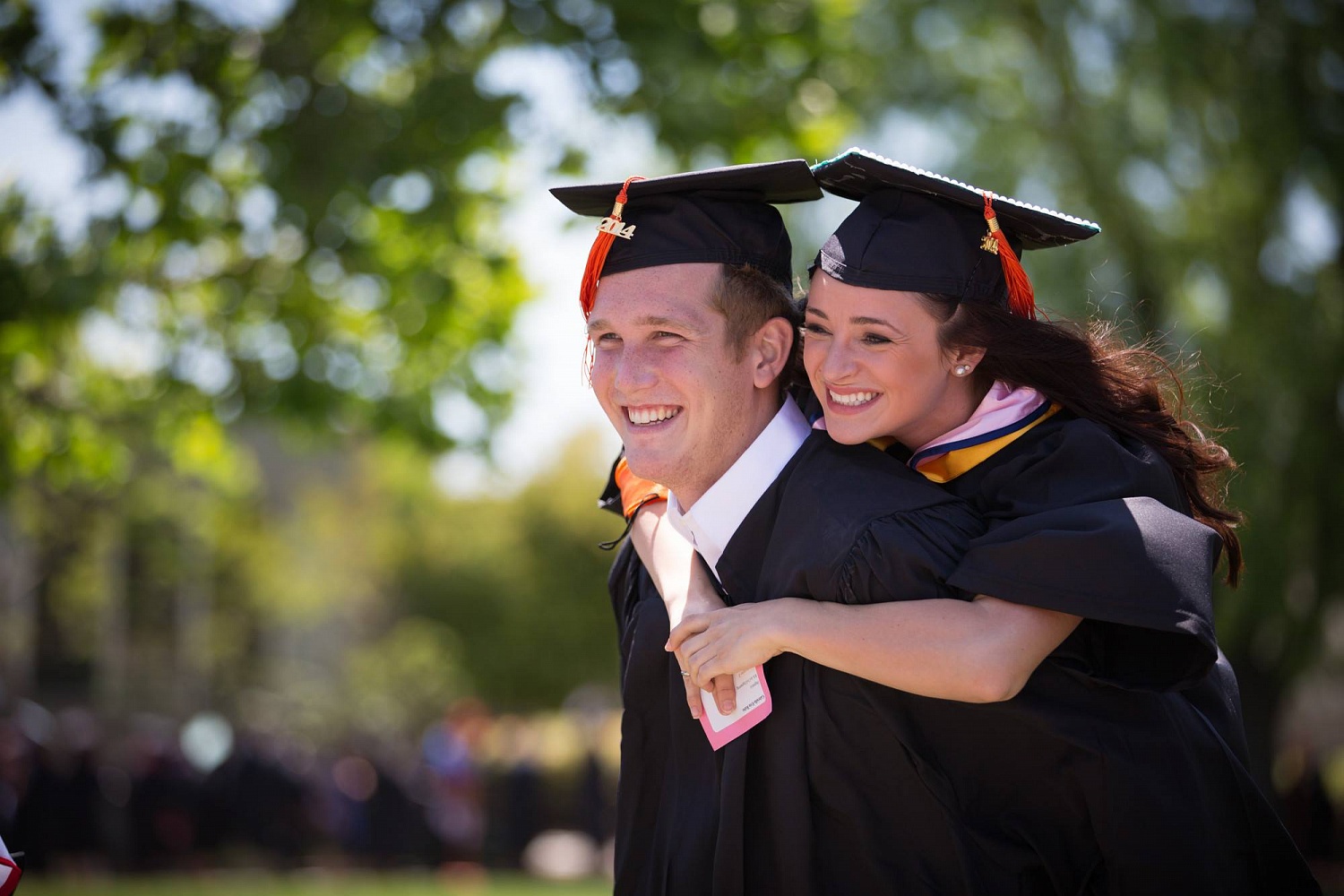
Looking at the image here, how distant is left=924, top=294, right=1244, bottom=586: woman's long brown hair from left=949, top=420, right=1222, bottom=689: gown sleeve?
10cm

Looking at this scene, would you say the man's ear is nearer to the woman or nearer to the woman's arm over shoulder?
the woman

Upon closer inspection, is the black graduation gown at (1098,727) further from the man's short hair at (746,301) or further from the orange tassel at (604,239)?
the orange tassel at (604,239)

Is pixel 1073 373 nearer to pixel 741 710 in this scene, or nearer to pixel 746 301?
pixel 746 301

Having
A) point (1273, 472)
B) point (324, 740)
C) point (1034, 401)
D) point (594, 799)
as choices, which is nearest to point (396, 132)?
point (1034, 401)

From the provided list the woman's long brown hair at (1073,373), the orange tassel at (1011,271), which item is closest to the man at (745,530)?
the woman's long brown hair at (1073,373)

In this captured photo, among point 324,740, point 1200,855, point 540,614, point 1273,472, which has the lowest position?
point 324,740

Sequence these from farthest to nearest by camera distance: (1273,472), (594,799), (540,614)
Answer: (540,614), (594,799), (1273,472)

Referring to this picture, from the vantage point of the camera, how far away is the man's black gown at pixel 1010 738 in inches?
100

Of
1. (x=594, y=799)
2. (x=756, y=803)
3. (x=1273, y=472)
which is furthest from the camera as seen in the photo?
(x=594, y=799)

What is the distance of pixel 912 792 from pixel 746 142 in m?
5.02

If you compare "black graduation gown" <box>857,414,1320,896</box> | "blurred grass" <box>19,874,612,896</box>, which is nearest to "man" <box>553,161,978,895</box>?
"black graduation gown" <box>857,414,1320,896</box>

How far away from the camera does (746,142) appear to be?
279 inches

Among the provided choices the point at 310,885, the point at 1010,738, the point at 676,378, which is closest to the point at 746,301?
the point at 676,378

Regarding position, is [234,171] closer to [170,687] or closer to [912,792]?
[912,792]
